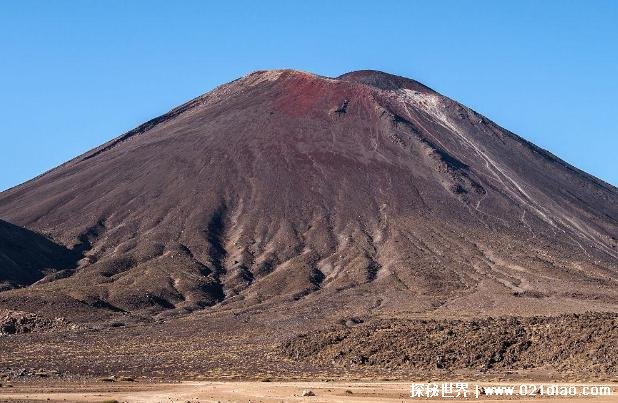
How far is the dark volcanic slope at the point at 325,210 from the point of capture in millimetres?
106438

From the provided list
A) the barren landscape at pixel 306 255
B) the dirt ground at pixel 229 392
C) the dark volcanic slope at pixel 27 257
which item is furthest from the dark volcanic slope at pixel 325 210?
the dirt ground at pixel 229 392

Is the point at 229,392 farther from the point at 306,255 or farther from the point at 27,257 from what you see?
the point at 27,257

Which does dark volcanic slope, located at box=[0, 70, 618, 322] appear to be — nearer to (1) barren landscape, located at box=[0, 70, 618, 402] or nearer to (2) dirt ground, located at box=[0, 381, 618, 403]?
(1) barren landscape, located at box=[0, 70, 618, 402]

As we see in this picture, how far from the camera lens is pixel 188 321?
3676 inches

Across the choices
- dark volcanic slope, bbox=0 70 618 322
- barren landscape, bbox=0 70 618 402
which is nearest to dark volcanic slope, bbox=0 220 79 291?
barren landscape, bbox=0 70 618 402

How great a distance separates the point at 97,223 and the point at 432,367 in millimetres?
81589

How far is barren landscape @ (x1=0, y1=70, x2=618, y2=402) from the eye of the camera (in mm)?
57469

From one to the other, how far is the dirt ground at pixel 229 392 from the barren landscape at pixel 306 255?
0.84 ft

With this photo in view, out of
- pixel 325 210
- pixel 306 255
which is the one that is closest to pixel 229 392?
pixel 306 255

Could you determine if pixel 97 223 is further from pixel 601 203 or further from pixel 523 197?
pixel 601 203

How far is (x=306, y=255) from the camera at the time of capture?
119875 millimetres

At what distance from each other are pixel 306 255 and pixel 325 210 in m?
15.3

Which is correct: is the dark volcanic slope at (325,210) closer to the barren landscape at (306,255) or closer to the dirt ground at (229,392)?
the barren landscape at (306,255)

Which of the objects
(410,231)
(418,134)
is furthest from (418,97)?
(410,231)
